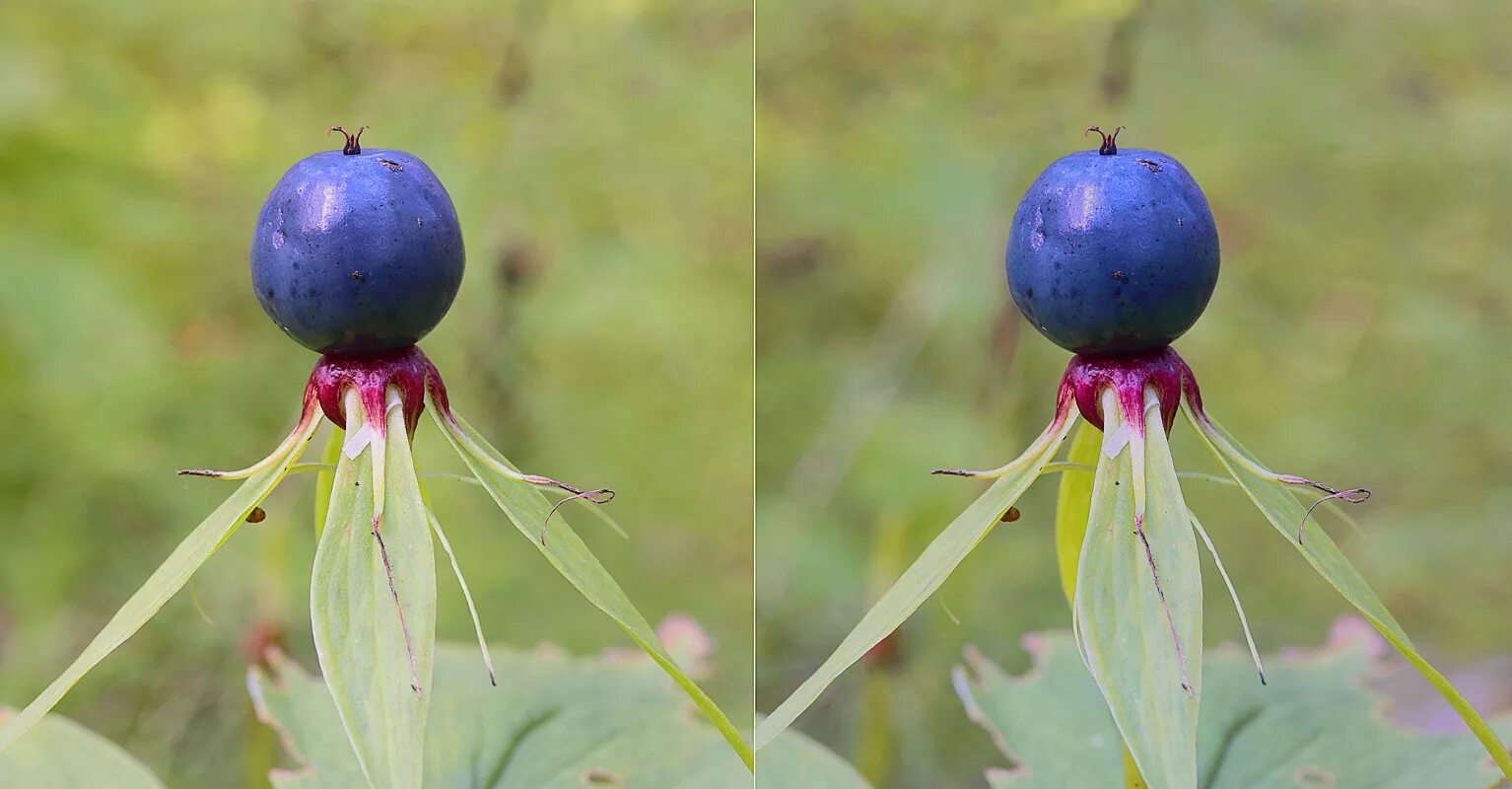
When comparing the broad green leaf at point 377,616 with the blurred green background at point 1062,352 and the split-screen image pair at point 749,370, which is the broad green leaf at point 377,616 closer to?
the split-screen image pair at point 749,370

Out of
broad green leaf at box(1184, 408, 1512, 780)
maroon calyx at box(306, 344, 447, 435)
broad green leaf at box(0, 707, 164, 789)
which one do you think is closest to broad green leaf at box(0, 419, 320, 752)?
maroon calyx at box(306, 344, 447, 435)

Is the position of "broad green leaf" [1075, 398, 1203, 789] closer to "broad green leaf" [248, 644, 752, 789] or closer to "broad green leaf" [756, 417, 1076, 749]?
"broad green leaf" [756, 417, 1076, 749]

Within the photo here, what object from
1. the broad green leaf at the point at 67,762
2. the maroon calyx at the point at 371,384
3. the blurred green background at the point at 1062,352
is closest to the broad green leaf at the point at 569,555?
the maroon calyx at the point at 371,384

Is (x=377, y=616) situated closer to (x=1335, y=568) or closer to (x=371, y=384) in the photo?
(x=371, y=384)

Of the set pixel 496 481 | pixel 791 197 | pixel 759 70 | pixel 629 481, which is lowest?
pixel 629 481

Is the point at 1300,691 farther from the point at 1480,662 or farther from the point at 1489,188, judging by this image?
the point at 1489,188

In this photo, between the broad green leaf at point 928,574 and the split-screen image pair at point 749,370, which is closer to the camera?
the broad green leaf at point 928,574

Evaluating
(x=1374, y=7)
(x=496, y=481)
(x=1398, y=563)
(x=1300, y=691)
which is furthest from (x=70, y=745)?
(x=1374, y=7)
